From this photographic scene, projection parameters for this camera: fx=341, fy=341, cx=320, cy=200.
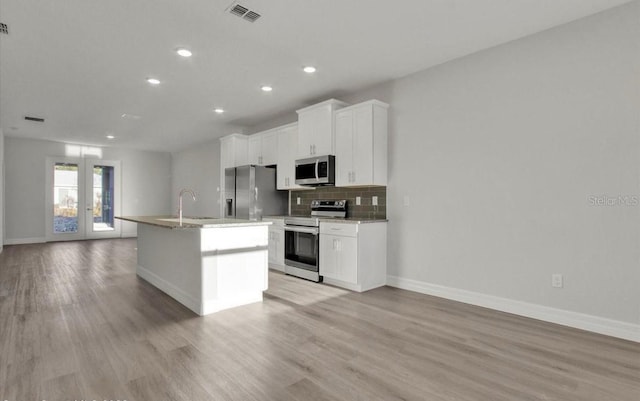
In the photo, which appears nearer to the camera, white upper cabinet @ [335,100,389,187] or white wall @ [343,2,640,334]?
white wall @ [343,2,640,334]

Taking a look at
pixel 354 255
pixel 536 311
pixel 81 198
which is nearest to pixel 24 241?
pixel 81 198

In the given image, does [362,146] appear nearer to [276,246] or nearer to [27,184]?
[276,246]

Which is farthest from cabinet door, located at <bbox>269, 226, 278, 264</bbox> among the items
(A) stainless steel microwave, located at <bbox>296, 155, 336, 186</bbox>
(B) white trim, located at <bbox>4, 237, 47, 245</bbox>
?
(B) white trim, located at <bbox>4, 237, 47, 245</bbox>

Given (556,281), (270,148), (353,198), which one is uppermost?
(270,148)

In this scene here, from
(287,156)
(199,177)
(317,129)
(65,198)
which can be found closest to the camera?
(317,129)

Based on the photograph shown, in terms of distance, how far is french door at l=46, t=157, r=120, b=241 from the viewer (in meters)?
8.95

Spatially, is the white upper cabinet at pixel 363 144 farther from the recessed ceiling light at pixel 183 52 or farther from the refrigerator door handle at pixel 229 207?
the refrigerator door handle at pixel 229 207

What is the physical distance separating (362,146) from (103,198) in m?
8.58

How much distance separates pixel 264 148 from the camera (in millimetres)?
6281

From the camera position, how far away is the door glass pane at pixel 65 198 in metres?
9.00

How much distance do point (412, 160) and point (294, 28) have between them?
2.08 metres

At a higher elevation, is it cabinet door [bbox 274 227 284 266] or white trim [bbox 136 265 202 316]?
cabinet door [bbox 274 227 284 266]

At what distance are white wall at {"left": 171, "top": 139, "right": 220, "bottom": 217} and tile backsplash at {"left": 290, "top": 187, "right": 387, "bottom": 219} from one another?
3.44 metres

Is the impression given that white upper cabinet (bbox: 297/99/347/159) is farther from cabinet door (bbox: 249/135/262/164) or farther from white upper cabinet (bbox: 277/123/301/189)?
cabinet door (bbox: 249/135/262/164)
